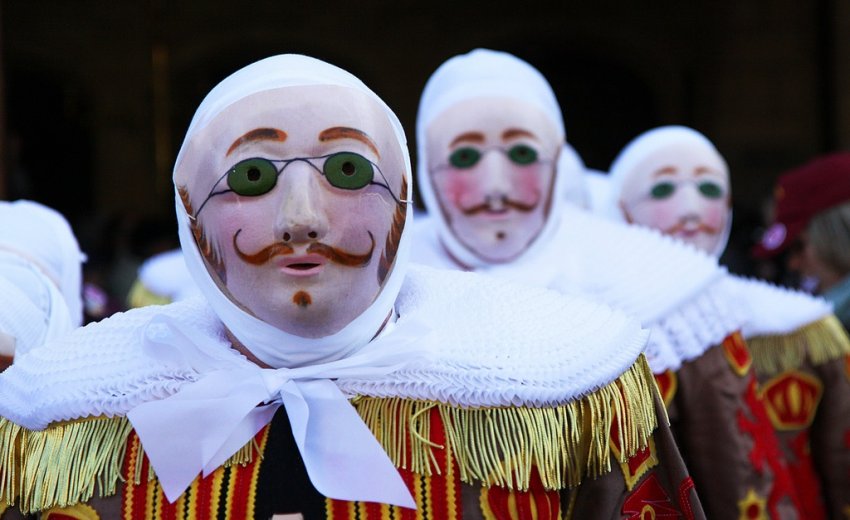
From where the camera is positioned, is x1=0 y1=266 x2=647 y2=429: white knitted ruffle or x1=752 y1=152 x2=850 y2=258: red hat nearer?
x1=0 y1=266 x2=647 y2=429: white knitted ruffle

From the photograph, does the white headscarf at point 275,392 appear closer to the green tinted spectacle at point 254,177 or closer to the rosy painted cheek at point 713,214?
the green tinted spectacle at point 254,177

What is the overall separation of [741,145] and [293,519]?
28.0 ft

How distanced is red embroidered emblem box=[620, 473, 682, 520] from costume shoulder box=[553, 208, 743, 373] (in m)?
1.04

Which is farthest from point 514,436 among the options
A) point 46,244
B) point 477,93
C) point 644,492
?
point 477,93

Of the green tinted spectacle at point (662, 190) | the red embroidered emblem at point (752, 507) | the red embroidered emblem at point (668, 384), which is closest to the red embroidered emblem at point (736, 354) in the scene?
the red embroidered emblem at point (668, 384)

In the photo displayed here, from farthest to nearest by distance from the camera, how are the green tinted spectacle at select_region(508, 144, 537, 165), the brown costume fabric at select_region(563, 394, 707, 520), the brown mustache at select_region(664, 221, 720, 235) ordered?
1. the brown mustache at select_region(664, 221, 720, 235)
2. the green tinted spectacle at select_region(508, 144, 537, 165)
3. the brown costume fabric at select_region(563, 394, 707, 520)

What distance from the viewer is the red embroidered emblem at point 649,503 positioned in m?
2.23

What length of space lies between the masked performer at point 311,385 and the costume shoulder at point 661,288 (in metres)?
1.17

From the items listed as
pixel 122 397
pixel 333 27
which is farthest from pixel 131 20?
pixel 122 397

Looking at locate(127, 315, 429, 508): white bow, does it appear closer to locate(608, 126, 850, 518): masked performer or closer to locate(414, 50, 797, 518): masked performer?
locate(414, 50, 797, 518): masked performer

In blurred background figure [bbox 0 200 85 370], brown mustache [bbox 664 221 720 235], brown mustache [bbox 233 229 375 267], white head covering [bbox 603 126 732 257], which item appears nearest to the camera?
brown mustache [bbox 233 229 375 267]

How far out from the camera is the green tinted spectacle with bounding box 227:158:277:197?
6.86ft

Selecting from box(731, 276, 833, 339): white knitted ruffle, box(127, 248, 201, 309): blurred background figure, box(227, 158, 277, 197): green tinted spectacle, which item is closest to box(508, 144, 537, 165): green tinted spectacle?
box(731, 276, 833, 339): white knitted ruffle

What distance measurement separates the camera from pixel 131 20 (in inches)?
397
